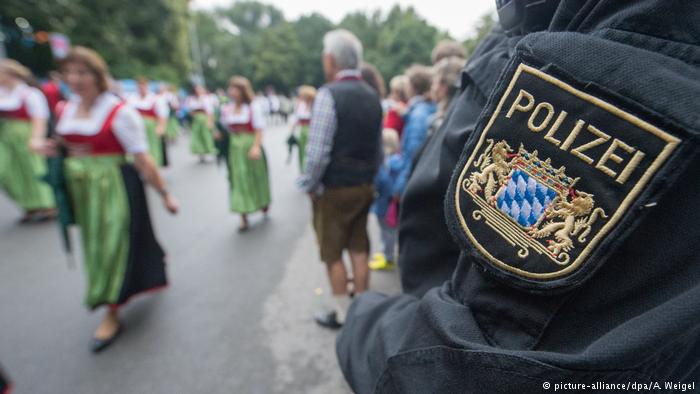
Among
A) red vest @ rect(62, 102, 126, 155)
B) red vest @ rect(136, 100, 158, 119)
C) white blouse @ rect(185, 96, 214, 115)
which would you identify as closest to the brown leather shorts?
red vest @ rect(62, 102, 126, 155)

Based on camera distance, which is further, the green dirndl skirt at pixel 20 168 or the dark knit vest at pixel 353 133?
the green dirndl skirt at pixel 20 168

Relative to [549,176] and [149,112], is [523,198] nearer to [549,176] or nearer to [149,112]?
[549,176]

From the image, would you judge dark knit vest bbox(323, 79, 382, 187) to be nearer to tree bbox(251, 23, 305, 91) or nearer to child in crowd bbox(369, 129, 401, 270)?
child in crowd bbox(369, 129, 401, 270)

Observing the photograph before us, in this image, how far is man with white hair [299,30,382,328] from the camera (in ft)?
7.30

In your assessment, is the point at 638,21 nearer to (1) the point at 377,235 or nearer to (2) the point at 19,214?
(1) the point at 377,235

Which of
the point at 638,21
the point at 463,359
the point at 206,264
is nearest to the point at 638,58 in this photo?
the point at 638,21

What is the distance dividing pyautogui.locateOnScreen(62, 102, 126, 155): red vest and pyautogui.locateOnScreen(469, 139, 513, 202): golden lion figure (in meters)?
2.47

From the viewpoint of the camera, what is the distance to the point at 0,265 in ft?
11.4

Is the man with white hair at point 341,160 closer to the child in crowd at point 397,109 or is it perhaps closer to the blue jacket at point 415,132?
the blue jacket at point 415,132

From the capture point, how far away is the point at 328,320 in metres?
2.59

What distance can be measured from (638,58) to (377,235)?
3.98 metres

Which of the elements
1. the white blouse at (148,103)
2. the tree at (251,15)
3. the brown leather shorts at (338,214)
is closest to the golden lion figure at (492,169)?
the brown leather shorts at (338,214)

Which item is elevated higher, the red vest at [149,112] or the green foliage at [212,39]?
the green foliage at [212,39]

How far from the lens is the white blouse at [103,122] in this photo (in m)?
2.25
